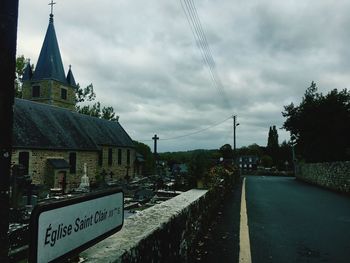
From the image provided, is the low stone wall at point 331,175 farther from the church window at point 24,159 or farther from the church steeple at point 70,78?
the church steeple at point 70,78

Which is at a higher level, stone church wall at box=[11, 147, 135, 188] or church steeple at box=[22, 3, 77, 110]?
church steeple at box=[22, 3, 77, 110]

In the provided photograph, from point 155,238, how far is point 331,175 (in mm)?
22229

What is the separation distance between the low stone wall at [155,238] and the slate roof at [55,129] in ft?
83.2

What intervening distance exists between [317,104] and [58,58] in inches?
1519

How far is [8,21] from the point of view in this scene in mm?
1483

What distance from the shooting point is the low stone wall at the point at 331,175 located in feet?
62.6

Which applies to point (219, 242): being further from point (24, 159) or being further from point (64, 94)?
point (64, 94)

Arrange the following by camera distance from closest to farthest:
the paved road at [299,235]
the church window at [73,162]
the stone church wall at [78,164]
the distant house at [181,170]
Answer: the paved road at [299,235] < the distant house at [181,170] < the stone church wall at [78,164] < the church window at [73,162]

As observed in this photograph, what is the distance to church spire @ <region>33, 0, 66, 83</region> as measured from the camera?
1903 inches

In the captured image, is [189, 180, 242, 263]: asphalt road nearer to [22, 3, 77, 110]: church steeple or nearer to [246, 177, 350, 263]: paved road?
[246, 177, 350, 263]: paved road

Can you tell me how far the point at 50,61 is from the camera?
4947 cm

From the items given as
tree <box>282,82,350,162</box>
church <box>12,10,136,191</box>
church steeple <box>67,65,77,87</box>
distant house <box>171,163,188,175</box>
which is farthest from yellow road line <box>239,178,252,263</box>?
church steeple <box>67,65,77,87</box>

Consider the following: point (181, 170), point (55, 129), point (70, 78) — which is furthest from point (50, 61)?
point (181, 170)

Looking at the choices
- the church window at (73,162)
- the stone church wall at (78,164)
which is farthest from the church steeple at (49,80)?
the church window at (73,162)
